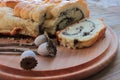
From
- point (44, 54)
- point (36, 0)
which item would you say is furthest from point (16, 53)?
point (36, 0)

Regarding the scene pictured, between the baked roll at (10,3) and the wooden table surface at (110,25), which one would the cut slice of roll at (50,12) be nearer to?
the baked roll at (10,3)

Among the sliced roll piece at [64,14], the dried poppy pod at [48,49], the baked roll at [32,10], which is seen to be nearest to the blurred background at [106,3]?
the sliced roll piece at [64,14]

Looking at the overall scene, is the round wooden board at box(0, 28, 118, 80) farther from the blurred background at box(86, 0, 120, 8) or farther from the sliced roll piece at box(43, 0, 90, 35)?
the blurred background at box(86, 0, 120, 8)

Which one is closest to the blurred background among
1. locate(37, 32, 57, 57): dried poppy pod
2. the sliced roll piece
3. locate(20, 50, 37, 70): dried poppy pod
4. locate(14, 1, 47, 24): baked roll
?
the sliced roll piece

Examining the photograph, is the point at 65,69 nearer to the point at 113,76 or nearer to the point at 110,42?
the point at 113,76

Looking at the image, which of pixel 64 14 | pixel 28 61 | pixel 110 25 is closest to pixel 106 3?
pixel 110 25

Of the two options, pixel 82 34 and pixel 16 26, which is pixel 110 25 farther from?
pixel 16 26
